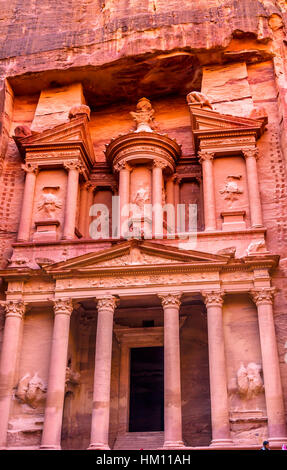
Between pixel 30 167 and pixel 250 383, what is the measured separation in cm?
1182

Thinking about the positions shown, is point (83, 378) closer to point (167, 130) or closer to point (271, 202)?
point (271, 202)

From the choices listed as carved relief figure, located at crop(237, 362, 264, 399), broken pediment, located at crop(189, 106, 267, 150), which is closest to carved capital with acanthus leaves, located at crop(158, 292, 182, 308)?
carved relief figure, located at crop(237, 362, 264, 399)

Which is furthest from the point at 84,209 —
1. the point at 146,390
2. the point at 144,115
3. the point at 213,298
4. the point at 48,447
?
the point at 48,447

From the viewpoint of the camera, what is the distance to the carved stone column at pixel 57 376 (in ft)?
51.9

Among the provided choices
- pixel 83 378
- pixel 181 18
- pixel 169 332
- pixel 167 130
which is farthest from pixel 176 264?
pixel 181 18

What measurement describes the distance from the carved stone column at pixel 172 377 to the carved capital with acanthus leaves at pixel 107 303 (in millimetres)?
1536

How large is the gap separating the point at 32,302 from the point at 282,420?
8768 millimetres

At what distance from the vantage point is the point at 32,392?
16.9 metres

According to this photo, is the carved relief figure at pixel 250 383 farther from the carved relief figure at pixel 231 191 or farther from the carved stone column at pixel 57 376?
the carved relief figure at pixel 231 191

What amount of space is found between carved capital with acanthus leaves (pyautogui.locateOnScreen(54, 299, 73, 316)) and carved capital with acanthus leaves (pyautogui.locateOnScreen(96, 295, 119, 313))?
990 mm

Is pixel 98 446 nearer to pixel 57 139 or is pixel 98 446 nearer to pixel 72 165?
pixel 72 165

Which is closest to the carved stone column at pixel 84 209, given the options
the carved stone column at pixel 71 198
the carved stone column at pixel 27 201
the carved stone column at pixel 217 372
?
the carved stone column at pixel 71 198

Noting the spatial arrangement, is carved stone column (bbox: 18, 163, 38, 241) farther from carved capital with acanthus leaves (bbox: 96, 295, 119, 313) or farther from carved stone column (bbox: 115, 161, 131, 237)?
carved capital with acanthus leaves (bbox: 96, 295, 119, 313)

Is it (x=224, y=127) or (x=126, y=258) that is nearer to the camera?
(x=126, y=258)
